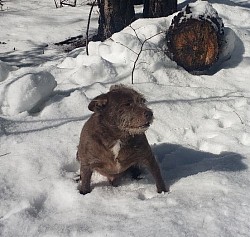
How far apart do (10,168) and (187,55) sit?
3105 mm

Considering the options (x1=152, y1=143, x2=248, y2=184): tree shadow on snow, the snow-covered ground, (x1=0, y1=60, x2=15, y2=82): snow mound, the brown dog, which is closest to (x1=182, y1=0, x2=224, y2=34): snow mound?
the snow-covered ground

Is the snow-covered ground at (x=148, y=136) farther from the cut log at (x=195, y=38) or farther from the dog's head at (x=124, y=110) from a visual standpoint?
the dog's head at (x=124, y=110)

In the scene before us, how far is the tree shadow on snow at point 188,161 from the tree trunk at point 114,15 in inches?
118

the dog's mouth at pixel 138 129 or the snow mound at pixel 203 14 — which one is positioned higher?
the dog's mouth at pixel 138 129

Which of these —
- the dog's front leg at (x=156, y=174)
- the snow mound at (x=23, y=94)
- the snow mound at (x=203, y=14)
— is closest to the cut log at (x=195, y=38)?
the snow mound at (x=203, y=14)

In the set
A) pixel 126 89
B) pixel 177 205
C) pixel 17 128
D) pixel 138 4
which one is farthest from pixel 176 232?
pixel 138 4

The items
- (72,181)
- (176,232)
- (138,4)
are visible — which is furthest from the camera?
(138,4)

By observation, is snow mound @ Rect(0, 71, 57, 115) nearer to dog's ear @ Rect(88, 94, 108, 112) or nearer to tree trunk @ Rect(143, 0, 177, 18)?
dog's ear @ Rect(88, 94, 108, 112)

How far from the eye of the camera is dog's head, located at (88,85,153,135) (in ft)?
10.6

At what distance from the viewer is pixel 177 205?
3.15m

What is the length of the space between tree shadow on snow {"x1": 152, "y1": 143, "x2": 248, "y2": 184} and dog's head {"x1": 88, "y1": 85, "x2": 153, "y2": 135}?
0.80 metres

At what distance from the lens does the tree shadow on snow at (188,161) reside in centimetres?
384

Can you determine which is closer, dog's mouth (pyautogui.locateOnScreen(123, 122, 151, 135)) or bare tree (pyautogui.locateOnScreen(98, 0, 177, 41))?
dog's mouth (pyautogui.locateOnScreen(123, 122, 151, 135))

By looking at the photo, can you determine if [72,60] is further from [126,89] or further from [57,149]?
[126,89]
